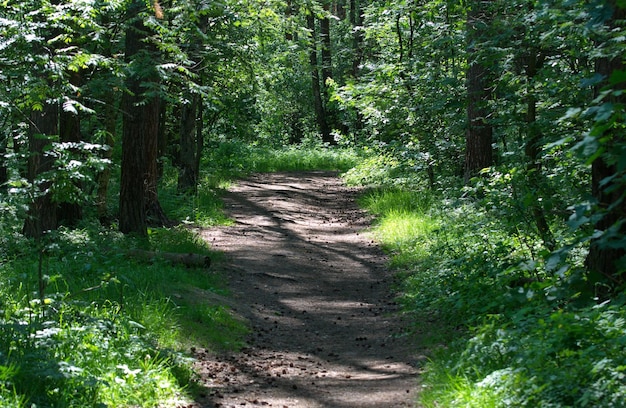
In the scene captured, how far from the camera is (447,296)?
8047 mm

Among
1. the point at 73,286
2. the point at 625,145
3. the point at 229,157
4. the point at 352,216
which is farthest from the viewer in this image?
the point at 229,157

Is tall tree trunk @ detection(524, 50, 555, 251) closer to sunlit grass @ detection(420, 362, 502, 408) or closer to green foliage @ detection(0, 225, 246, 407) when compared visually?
sunlit grass @ detection(420, 362, 502, 408)

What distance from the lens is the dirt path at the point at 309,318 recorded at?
6324 millimetres

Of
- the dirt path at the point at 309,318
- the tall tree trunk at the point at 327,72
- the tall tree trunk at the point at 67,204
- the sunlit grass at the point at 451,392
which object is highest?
the tall tree trunk at the point at 327,72

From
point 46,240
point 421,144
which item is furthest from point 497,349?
point 421,144

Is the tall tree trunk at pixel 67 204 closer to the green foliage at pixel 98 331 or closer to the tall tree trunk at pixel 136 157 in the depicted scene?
the tall tree trunk at pixel 136 157

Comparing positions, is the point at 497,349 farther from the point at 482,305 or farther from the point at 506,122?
the point at 506,122

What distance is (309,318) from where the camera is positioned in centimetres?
905

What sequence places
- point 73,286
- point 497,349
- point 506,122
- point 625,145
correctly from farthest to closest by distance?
point 506,122, point 73,286, point 497,349, point 625,145

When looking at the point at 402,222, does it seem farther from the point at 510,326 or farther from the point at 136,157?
the point at 510,326

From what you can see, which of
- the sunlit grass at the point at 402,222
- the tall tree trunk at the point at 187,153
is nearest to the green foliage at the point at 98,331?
the sunlit grass at the point at 402,222

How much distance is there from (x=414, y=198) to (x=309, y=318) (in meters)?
6.77

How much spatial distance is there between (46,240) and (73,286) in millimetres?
2410

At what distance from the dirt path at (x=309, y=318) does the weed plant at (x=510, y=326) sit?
0.47 m
